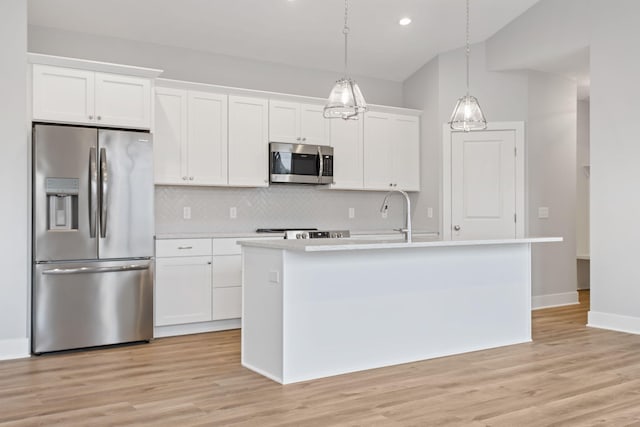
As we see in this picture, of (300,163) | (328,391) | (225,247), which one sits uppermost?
(300,163)

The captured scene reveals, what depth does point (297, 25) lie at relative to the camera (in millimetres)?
5648

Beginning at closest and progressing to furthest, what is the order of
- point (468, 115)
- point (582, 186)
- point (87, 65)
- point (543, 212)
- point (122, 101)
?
point (468, 115) → point (87, 65) → point (122, 101) → point (543, 212) → point (582, 186)

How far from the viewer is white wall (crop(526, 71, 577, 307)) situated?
6.59m

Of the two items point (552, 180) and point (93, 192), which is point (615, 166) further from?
point (93, 192)

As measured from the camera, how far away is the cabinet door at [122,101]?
4.66 meters

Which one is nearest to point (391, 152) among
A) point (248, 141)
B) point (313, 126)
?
point (313, 126)

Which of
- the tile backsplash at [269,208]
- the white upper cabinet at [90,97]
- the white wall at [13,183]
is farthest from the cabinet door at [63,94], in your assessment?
the tile backsplash at [269,208]

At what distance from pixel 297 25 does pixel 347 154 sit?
146 centimetres

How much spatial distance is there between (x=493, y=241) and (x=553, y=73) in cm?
328

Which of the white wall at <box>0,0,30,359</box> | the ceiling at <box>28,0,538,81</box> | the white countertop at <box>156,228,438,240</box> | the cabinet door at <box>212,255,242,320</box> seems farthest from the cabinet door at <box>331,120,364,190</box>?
the white wall at <box>0,0,30,359</box>

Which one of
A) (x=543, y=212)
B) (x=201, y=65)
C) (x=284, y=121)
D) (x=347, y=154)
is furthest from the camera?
(x=543, y=212)

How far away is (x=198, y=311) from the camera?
5.12m

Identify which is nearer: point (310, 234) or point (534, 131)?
point (310, 234)

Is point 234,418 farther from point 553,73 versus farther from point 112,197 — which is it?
point 553,73
